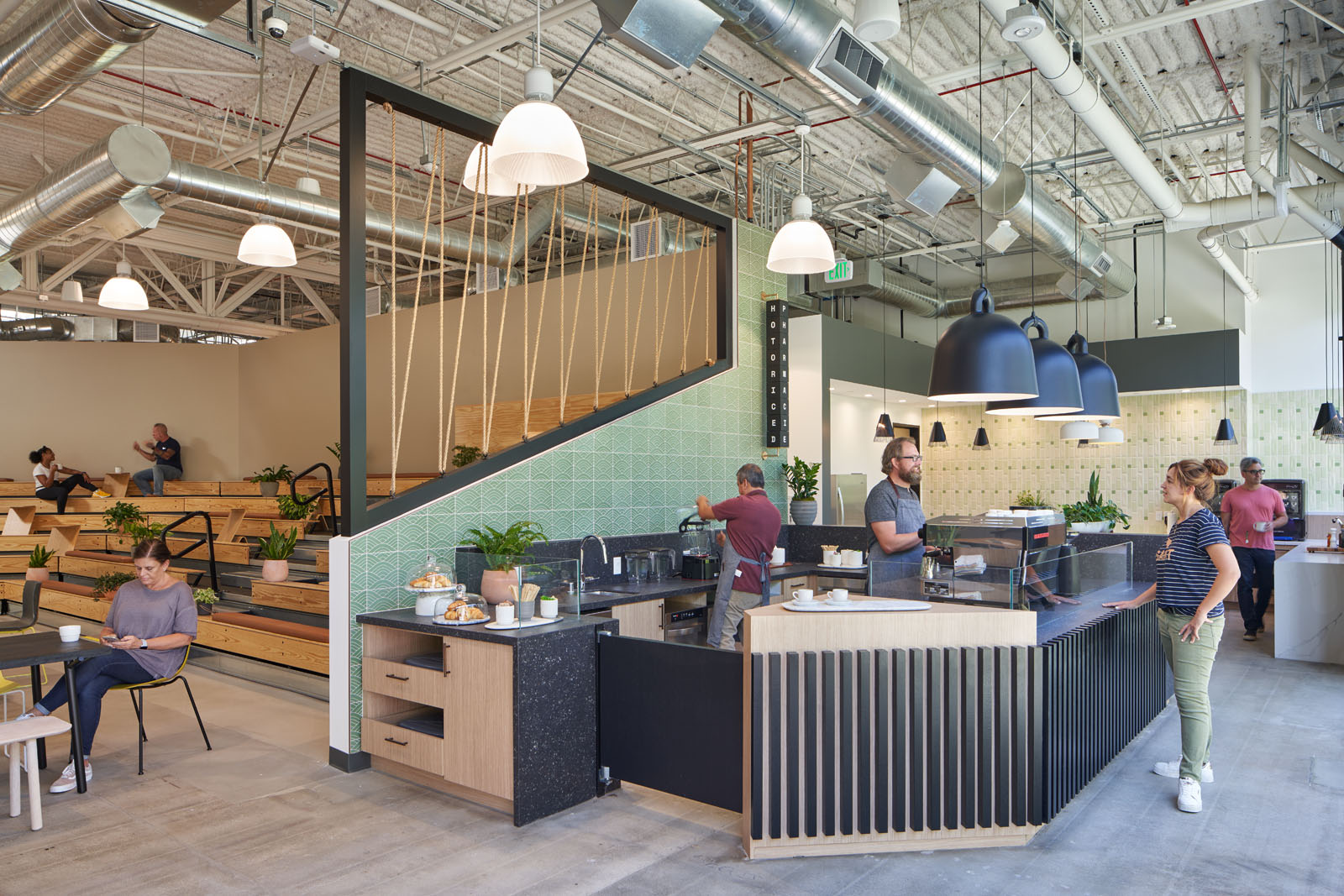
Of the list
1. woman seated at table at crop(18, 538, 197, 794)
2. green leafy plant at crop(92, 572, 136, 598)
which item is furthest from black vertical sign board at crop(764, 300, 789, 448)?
green leafy plant at crop(92, 572, 136, 598)

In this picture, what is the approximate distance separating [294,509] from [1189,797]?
8.22 metres

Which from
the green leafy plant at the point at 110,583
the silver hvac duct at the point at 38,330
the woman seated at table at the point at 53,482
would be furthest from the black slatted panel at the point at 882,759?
the silver hvac duct at the point at 38,330

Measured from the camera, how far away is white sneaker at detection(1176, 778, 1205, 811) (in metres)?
3.95

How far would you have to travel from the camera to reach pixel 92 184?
267 inches

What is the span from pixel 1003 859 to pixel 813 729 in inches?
35.3

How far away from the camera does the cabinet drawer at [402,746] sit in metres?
4.27

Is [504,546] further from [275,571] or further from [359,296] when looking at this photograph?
[275,571]

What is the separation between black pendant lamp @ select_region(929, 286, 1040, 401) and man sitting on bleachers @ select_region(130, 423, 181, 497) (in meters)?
11.2

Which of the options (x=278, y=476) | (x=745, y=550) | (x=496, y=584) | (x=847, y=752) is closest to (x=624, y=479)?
(x=745, y=550)

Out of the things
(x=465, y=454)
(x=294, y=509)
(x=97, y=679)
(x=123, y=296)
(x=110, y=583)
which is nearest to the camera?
(x=97, y=679)

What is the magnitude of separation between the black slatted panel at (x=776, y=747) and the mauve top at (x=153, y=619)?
129 inches

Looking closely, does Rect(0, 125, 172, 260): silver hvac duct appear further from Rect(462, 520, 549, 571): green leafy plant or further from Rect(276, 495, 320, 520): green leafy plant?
Rect(462, 520, 549, 571): green leafy plant

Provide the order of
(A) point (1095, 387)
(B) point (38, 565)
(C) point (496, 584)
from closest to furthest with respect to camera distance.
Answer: (C) point (496, 584)
(A) point (1095, 387)
(B) point (38, 565)

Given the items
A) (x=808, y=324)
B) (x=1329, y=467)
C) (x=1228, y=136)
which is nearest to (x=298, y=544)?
(x=808, y=324)
